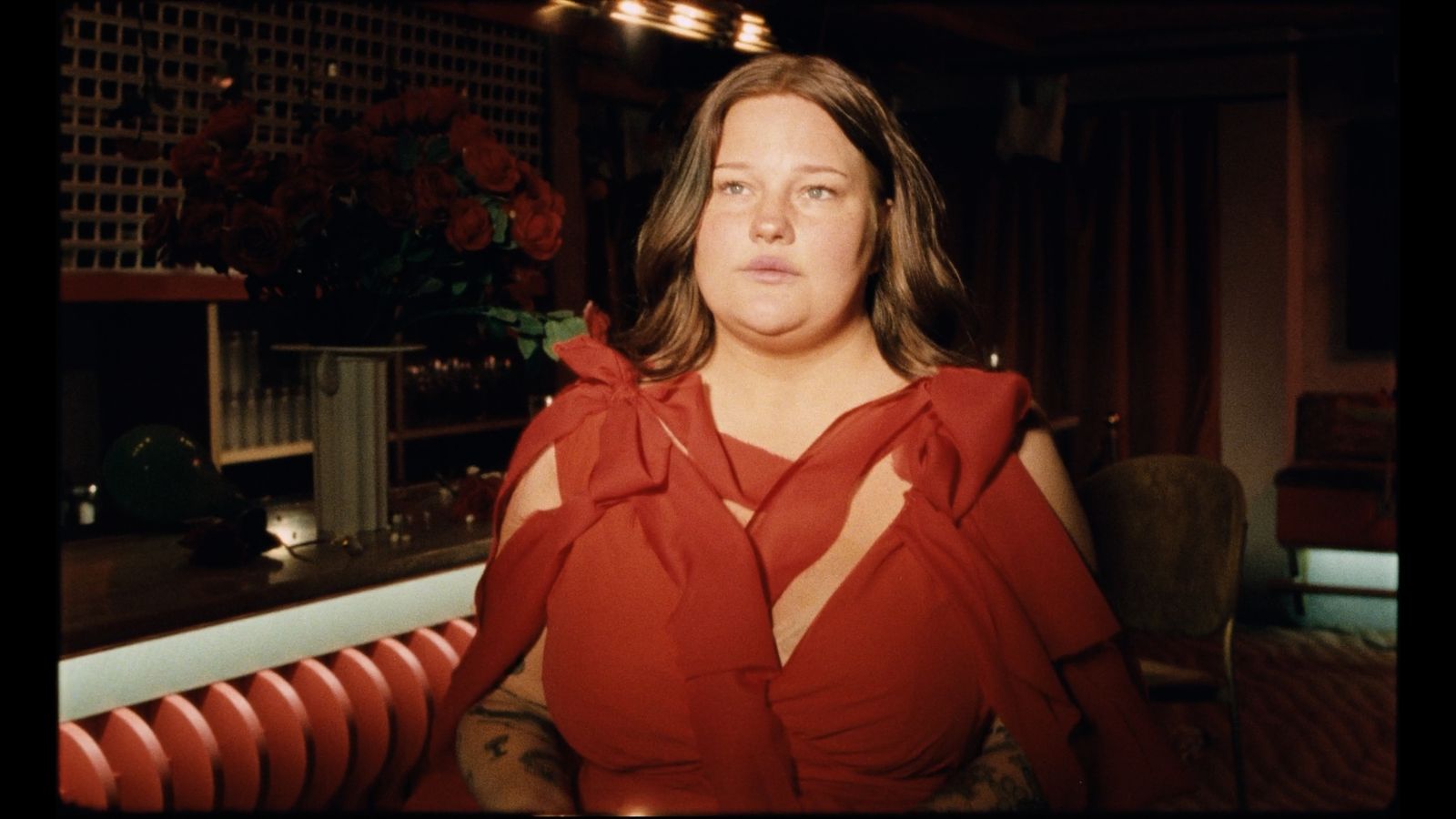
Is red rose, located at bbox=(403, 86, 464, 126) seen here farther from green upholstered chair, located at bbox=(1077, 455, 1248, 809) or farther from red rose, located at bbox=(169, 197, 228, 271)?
green upholstered chair, located at bbox=(1077, 455, 1248, 809)

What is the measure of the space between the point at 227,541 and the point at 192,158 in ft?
2.06

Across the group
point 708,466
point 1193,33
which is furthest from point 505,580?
point 1193,33

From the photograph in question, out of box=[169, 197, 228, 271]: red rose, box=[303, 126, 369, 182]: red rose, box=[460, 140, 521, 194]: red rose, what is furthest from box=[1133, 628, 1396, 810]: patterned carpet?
box=[169, 197, 228, 271]: red rose

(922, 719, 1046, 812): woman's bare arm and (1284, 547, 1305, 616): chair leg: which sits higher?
(922, 719, 1046, 812): woman's bare arm

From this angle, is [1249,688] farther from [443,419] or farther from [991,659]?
[991,659]

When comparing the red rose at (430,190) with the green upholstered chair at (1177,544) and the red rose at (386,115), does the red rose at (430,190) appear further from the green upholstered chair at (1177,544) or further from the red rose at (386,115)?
the green upholstered chair at (1177,544)

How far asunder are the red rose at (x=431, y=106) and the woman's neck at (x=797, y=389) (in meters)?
1.09

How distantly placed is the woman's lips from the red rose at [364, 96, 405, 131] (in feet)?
3.86

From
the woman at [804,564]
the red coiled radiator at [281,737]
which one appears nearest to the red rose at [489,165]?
the red coiled radiator at [281,737]

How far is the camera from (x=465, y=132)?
236 cm

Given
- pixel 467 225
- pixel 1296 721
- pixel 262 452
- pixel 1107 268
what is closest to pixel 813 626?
pixel 467 225

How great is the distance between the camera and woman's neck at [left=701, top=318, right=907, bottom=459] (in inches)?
56.9

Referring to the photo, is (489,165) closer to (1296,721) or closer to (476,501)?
(476,501)

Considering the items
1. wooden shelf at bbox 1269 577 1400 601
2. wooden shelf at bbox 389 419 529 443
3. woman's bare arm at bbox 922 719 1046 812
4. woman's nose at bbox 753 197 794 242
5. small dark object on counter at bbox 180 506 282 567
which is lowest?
wooden shelf at bbox 1269 577 1400 601
